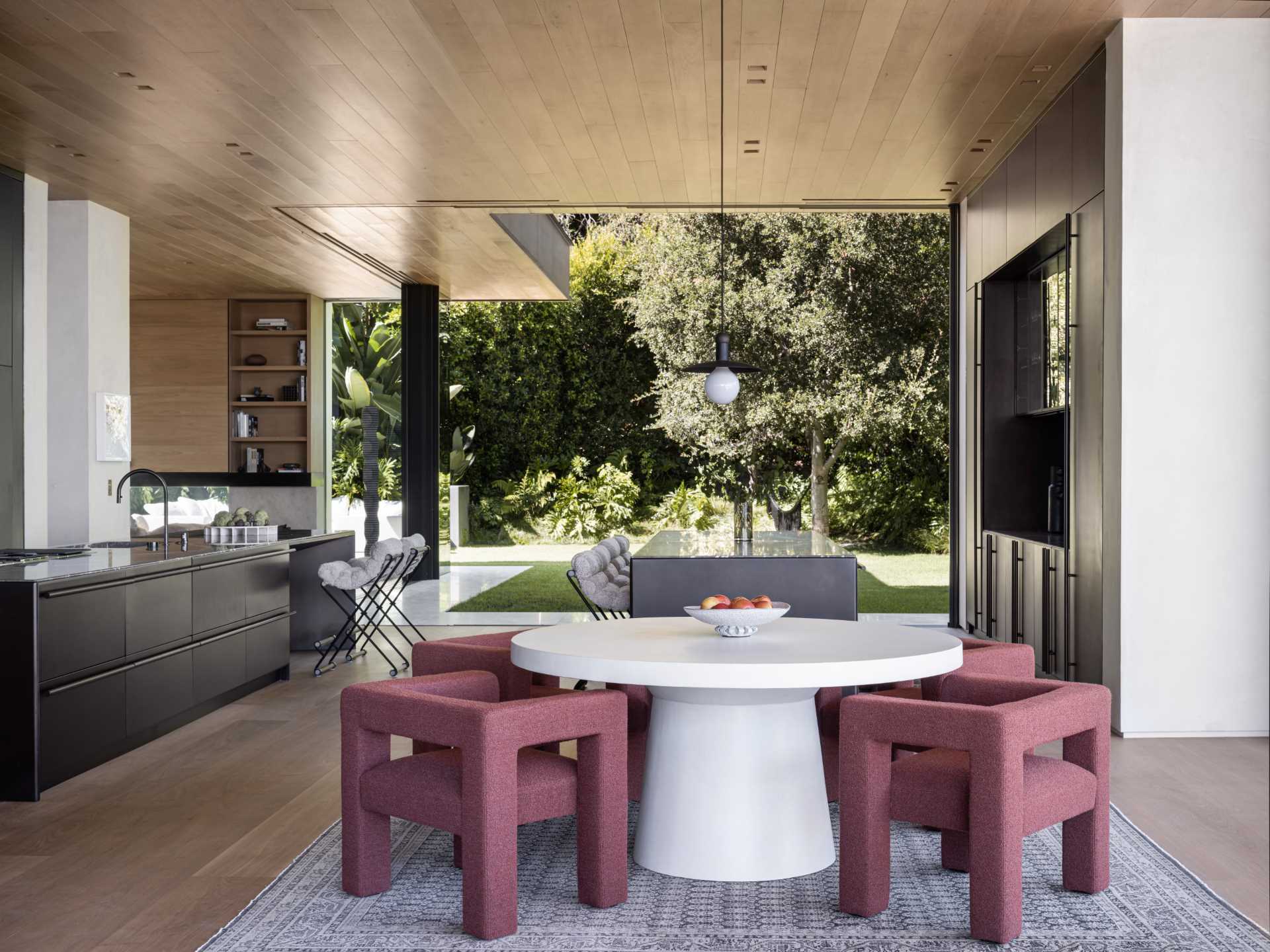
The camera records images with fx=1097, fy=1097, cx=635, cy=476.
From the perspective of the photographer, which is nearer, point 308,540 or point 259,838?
point 259,838

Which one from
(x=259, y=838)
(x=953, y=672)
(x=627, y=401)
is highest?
(x=627, y=401)

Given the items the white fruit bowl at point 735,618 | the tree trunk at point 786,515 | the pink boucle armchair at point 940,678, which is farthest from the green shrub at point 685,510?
the white fruit bowl at point 735,618

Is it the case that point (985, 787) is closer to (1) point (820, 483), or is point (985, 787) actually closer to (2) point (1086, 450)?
(2) point (1086, 450)

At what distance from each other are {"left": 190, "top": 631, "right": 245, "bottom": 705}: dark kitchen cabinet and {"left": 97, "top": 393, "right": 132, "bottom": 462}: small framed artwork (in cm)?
223

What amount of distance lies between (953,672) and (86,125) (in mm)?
4884

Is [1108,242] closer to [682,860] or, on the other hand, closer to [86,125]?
[682,860]

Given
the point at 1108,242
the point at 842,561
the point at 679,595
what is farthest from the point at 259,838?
the point at 1108,242

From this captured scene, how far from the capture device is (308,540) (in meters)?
6.26

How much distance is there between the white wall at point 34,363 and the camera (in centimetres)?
609

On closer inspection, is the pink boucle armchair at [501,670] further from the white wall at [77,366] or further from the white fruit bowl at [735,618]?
the white wall at [77,366]

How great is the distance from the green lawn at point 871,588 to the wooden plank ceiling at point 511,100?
3656 mm

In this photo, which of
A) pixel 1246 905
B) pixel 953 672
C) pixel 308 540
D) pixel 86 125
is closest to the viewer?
pixel 1246 905

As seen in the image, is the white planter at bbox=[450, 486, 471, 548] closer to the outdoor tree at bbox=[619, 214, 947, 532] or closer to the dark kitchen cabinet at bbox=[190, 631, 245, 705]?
the outdoor tree at bbox=[619, 214, 947, 532]

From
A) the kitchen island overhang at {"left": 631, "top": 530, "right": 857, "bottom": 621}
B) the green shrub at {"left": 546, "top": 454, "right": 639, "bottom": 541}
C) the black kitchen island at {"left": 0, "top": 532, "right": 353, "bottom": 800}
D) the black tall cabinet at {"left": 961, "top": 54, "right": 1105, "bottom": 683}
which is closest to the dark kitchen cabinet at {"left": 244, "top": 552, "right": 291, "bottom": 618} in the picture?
the black kitchen island at {"left": 0, "top": 532, "right": 353, "bottom": 800}
